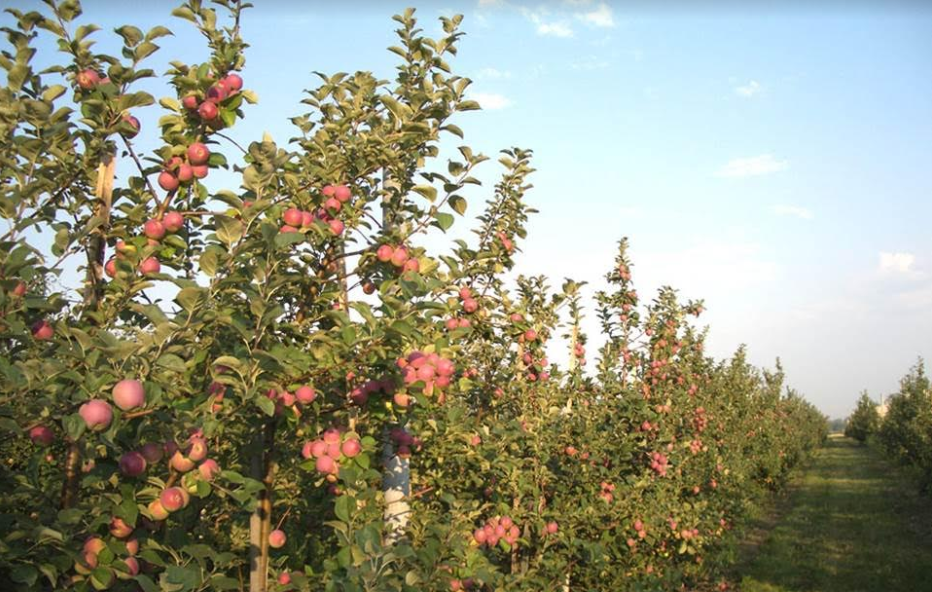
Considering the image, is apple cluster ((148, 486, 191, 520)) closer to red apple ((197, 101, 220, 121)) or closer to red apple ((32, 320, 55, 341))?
red apple ((32, 320, 55, 341))

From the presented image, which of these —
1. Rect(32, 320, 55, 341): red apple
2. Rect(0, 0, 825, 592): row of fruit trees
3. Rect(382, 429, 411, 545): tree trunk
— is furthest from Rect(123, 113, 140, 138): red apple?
Rect(382, 429, 411, 545): tree trunk

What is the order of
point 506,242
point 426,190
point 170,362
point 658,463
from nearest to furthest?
point 170,362
point 426,190
point 506,242
point 658,463

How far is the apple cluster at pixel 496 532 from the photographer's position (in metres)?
3.85

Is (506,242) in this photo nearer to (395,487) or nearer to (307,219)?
(395,487)

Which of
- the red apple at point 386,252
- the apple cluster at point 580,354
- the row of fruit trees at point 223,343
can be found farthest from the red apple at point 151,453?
the apple cluster at point 580,354

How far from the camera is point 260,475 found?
2.51 meters

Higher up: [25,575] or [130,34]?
[130,34]

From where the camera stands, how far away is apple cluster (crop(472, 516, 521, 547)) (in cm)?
385

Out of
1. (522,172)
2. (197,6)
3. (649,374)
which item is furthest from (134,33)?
(649,374)

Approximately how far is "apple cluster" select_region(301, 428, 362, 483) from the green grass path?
28.3ft

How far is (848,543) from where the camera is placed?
12156 mm

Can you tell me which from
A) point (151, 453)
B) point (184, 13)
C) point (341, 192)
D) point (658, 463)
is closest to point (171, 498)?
point (151, 453)

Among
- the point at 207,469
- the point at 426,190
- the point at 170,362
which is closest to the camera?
the point at 170,362

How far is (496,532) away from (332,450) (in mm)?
1910
